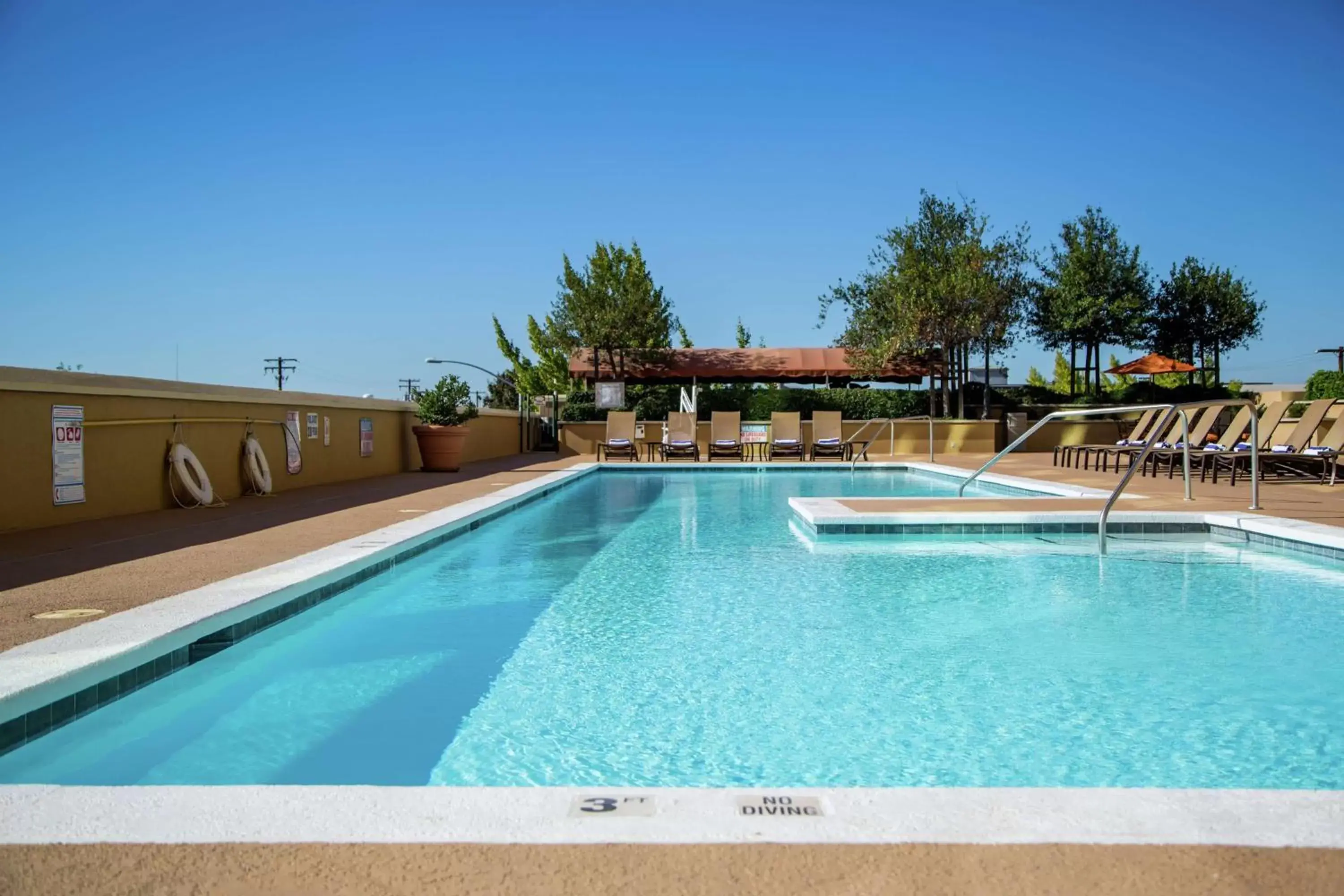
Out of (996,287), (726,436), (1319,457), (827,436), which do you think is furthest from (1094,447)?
(996,287)

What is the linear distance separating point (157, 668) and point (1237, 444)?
509 inches

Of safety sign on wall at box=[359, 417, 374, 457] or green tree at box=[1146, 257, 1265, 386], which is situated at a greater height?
green tree at box=[1146, 257, 1265, 386]

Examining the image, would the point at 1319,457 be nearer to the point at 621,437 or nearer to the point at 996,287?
the point at 621,437

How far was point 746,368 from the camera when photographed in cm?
2900

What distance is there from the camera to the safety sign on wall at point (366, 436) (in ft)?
44.2

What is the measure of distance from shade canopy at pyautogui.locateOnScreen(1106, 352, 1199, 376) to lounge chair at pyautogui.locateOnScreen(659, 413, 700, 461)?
13204 millimetres

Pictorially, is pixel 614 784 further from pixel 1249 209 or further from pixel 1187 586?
pixel 1249 209

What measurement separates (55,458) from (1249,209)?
71.6ft

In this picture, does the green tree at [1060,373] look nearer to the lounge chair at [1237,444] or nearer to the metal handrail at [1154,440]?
the lounge chair at [1237,444]

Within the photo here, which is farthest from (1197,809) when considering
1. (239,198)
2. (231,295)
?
(231,295)

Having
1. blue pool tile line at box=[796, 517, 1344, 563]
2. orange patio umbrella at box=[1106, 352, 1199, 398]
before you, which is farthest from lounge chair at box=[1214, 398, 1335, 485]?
orange patio umbrella at box=[1106, 352, 1199, 398]

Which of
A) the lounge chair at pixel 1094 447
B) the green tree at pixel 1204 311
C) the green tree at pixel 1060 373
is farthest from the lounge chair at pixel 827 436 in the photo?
the green tree at pixel 1060 373

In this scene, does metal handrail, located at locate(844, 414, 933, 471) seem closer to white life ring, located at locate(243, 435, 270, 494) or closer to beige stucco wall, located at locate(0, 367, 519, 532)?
beige stucco wall, located at locate(0, 367, 519, 532)

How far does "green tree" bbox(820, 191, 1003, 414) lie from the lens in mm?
22641
